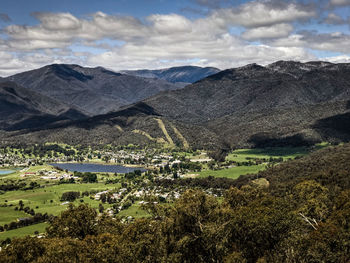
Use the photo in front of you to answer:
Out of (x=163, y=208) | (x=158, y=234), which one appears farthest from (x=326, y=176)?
Answer: (x=158, y=234)

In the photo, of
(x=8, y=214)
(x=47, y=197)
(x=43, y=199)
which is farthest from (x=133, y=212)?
(x=47, y=197)

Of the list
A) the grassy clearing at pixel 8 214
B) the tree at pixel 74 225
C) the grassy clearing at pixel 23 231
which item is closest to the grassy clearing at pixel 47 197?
the grassy clearing at pixel 8 214

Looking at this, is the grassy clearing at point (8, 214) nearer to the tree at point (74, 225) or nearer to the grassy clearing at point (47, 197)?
the grassy clearing at point (47, 197)

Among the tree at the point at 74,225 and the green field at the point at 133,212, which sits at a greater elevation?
the tree at the point at 74,225

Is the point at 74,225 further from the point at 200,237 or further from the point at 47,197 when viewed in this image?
the point at 47,197

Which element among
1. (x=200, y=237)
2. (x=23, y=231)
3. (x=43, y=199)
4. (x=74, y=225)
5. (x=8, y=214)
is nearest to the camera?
(x=200, y=237)

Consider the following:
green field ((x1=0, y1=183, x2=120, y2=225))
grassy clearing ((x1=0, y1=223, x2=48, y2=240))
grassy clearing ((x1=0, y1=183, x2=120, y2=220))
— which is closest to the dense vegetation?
grassy clearing ((x1=0, y1=223, x2=48, y2=240))

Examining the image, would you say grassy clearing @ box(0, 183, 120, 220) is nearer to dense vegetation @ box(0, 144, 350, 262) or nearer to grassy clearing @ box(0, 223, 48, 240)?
grassy clearing @ box(0, 223, 48, 240)

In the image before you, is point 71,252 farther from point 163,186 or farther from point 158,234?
point 163,186

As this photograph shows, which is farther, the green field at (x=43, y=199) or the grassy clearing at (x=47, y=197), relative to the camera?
the grassy clearing at (x=47, y=197)

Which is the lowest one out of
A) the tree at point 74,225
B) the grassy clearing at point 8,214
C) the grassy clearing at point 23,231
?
the grassy clearing at point 8,214

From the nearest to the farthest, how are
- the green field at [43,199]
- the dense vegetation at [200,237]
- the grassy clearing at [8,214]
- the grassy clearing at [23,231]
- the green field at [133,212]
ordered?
the dense vegetation at [200,237] < the grassy clearing at [23,231] < the green field at [133,212] < the grassy clearing at [8,214] < the green field at [43,199]
